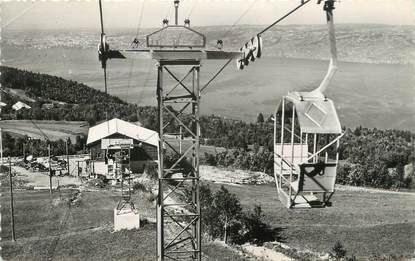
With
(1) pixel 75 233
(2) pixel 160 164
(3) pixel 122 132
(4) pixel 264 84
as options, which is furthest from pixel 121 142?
(4) pixel 264 84

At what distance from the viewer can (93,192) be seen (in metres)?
31.2

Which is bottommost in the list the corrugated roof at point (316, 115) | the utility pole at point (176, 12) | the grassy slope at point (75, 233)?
the grassy slope at point (75, 233)

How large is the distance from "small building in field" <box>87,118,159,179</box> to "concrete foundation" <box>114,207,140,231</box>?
447 inches

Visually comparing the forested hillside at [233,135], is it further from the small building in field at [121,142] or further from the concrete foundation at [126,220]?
the concrete foundation at [126,220]

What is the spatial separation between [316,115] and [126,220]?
16433 millimetres

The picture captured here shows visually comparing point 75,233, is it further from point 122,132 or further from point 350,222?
point 350,222

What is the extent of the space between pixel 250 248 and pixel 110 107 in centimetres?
4489

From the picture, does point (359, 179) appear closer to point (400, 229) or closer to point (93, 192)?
point (400, 229)

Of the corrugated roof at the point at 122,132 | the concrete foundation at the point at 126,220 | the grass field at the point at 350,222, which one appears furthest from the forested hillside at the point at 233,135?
the concrete foundation at the point at 126,220

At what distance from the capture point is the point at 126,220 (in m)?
23.4

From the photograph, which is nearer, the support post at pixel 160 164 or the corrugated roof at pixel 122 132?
the support post at pixel 160 164

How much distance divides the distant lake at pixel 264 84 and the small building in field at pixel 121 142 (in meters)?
29.9

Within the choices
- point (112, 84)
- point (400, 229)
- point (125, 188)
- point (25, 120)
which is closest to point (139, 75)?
point (112, 84)

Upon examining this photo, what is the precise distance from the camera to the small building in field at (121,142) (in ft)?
116
